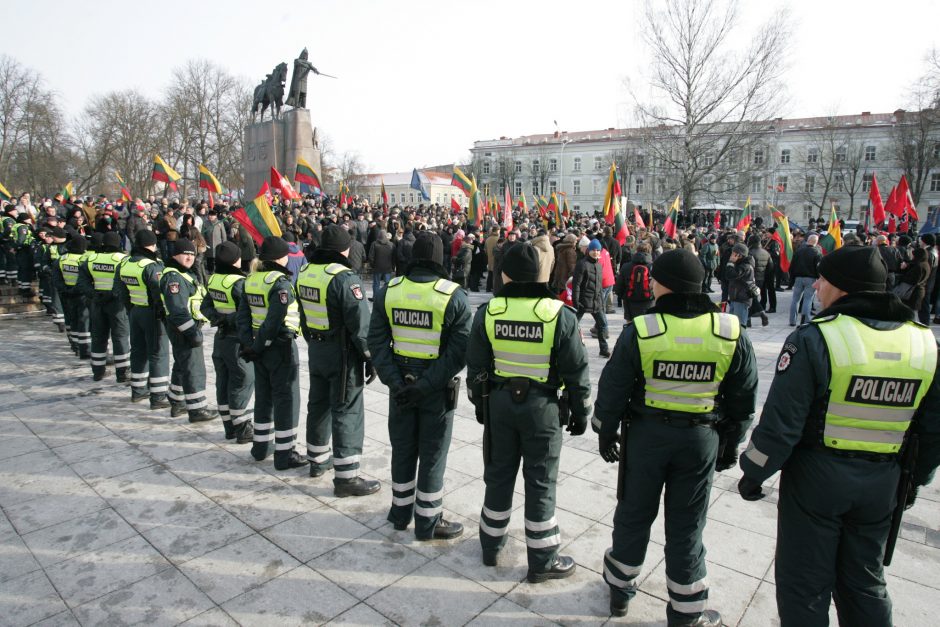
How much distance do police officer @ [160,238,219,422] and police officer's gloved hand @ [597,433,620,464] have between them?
4480 millimetres

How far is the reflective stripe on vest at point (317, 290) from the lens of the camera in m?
4.26

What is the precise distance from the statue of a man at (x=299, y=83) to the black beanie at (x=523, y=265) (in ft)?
87.3

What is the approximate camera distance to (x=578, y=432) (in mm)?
3258

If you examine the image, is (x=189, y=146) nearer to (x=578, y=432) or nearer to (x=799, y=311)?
(x=799, y=311)

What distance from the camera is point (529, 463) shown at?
3176 mm

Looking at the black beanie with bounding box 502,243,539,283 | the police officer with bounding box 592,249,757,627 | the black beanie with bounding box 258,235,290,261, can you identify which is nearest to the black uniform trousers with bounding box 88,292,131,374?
the black beanie with bounding box 258,235,290,261

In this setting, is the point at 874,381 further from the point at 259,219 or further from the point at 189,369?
the point at 259,219

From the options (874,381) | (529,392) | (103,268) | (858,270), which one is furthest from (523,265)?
(103,268)

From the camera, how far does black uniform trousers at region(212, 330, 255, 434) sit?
17.0 ft

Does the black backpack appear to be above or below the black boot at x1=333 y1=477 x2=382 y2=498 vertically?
above

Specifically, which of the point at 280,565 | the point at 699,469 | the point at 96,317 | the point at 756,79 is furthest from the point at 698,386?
the point at 756,79

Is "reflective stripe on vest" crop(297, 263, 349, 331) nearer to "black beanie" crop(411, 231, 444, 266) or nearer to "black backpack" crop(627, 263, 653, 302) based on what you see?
"black beanie" crop(411, 231, 444, 266)

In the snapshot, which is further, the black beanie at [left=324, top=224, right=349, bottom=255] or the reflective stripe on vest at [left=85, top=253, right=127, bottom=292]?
the reflective stripe on vest at [left=85, top=253, right=127, bottom=292]

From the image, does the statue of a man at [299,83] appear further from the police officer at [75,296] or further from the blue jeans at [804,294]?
the blue jeans at [804,294]
